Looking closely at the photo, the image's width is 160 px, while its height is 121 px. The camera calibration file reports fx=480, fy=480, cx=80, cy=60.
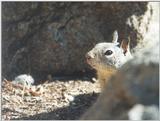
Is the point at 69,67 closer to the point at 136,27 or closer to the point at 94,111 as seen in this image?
the point at 136,27

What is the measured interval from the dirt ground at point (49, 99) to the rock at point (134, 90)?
2.99 m

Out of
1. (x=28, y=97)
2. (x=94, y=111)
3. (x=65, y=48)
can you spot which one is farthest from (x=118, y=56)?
(x=94, y=111)

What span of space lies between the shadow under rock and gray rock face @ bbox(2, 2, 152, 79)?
1120mm

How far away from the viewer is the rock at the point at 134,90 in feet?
5.89

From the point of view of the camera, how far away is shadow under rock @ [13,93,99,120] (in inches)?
197

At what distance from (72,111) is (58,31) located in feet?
5.66

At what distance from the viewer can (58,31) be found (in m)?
6.71

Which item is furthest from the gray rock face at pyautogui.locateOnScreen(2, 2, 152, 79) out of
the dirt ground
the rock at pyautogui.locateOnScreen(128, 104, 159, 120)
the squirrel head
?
the rock at pyautogui.locateOnScreen(128, 104, 159, 120)

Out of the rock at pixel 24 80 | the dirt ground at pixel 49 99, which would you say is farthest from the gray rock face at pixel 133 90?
the rock at pixel 24 80

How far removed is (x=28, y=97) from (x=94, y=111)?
3.74 metres

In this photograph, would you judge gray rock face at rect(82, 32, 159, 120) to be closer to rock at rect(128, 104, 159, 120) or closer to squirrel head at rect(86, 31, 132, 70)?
rock at rect(128, 104, 159, 120)

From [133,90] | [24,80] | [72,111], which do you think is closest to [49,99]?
[72,111]

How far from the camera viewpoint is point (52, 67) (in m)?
6.91

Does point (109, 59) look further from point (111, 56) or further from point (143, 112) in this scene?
point (143, 112)
